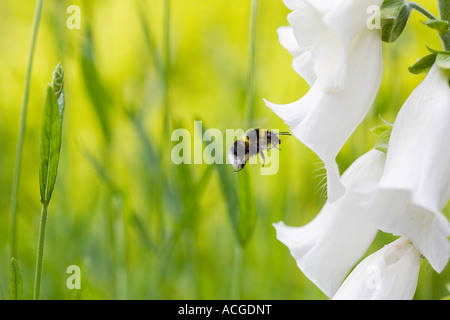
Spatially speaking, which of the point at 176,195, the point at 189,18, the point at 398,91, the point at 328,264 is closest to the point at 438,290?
the point at 398,91

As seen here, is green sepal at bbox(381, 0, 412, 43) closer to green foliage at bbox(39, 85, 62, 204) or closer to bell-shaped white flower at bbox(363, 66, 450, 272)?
bell-shaped white flower at bbox(363, 66, 450, 272)

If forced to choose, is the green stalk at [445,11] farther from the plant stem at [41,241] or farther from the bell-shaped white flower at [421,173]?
the plant stem at [41,241]

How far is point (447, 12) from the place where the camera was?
418 millimetres

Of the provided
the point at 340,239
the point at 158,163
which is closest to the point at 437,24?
Result: the point at 340,239

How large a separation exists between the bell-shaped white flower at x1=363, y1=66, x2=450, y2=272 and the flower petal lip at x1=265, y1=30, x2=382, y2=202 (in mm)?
28

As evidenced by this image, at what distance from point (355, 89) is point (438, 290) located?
23.1 inches

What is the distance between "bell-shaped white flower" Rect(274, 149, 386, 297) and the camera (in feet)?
1.54

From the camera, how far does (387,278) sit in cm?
46

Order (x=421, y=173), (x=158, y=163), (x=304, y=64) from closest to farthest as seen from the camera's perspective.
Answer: (x=421, y=173), (x=304, y=64), (x=158, y=163)

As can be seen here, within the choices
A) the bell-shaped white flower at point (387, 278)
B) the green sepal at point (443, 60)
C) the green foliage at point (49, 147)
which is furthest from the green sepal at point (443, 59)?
the green foliage at point (49, 147)

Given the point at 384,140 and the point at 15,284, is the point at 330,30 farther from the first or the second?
the point at 15,284

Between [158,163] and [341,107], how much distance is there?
0.39m

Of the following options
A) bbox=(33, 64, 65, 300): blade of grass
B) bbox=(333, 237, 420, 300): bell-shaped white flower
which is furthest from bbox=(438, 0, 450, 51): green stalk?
bbox=(33, 64, 65, 300): blade of grass

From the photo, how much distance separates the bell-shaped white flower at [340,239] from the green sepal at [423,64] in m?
0.07
